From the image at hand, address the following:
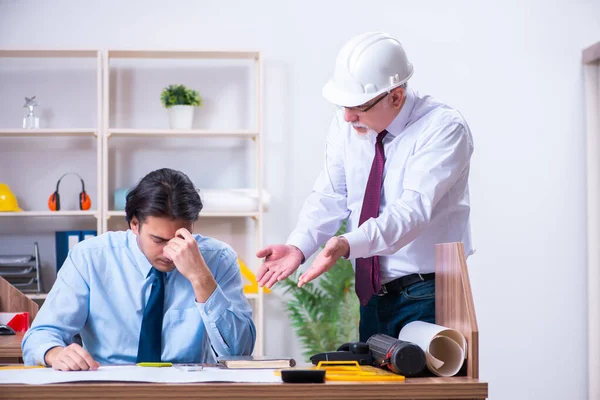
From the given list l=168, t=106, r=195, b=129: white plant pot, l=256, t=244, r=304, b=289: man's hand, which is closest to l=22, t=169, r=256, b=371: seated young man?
l=256, t=244, r=304, b=289: man's hand

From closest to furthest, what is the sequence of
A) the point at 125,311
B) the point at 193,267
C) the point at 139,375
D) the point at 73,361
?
the point at 139,375 → the point at 73,361 → the point at 193,267 → the point at 125,311

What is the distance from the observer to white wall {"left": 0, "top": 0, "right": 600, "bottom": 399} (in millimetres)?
4234

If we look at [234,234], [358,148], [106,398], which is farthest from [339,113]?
[234,234]

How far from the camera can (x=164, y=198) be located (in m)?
1.88

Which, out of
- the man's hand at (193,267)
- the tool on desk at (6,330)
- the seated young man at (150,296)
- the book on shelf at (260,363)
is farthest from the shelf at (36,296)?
the book on shelf at (260,363)

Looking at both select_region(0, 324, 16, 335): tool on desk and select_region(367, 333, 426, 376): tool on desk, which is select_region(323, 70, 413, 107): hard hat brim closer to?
select_region(367, 333, 426, 376): tool on desk

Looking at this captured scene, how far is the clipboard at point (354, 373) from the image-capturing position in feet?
4.51

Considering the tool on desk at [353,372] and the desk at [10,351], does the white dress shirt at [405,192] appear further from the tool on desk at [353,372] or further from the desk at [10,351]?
the desk at [10,351]

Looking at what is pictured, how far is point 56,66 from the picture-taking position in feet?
13.6

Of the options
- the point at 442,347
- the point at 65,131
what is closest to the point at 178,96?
the point at 65,131

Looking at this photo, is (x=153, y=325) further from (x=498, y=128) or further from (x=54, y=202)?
(x=498, y=128)

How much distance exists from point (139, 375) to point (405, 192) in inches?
32.1

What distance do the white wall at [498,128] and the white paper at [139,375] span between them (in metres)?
2.73

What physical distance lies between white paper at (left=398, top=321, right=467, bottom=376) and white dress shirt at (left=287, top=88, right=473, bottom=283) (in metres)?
0.29
